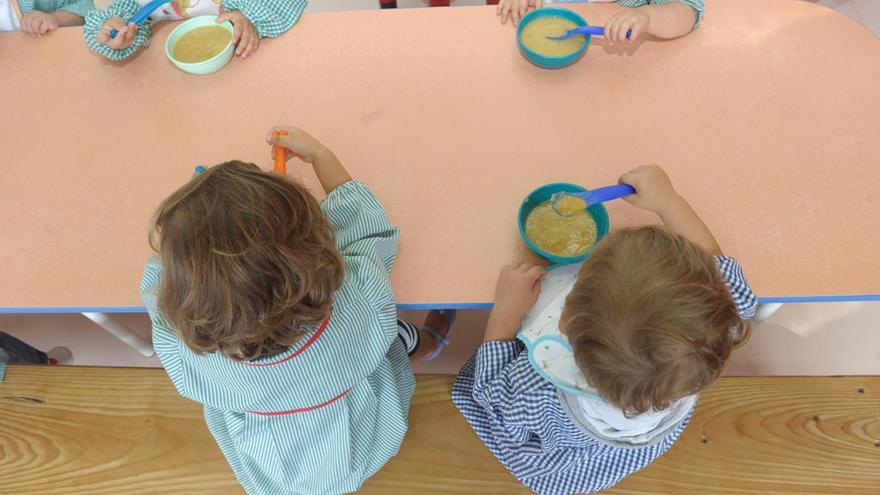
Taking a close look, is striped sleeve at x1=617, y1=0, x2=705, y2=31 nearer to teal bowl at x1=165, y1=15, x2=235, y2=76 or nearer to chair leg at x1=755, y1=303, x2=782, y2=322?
chair leg at x1=755, y1=303, x2=782, y2=322

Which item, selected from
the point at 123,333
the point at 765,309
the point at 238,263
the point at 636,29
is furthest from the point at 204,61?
the point at 765,309

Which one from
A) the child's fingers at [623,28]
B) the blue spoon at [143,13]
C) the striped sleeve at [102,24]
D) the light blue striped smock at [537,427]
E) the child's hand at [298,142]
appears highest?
the child's fingers at [623,28]

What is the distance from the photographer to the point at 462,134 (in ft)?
3.00

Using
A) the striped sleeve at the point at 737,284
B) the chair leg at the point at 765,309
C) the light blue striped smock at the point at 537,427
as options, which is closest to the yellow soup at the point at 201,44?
the light blue striped smock at the point at 537,427

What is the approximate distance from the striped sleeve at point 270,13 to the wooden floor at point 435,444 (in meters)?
0.71

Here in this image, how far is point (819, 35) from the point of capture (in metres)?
0.97

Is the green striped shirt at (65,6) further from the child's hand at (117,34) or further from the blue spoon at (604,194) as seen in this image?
the blue spoon at (604,194)

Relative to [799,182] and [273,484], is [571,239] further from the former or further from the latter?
[273,484]

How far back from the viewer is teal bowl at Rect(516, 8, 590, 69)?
3.07ft

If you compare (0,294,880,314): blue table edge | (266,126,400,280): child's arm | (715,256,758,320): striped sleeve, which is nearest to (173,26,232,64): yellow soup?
(266,126,400,280): child's arm

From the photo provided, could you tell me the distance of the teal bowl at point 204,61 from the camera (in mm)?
958

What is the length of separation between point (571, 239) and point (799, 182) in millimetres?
366

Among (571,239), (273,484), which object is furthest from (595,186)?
(273,484)

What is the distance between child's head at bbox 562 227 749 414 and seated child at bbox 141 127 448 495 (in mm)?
307
